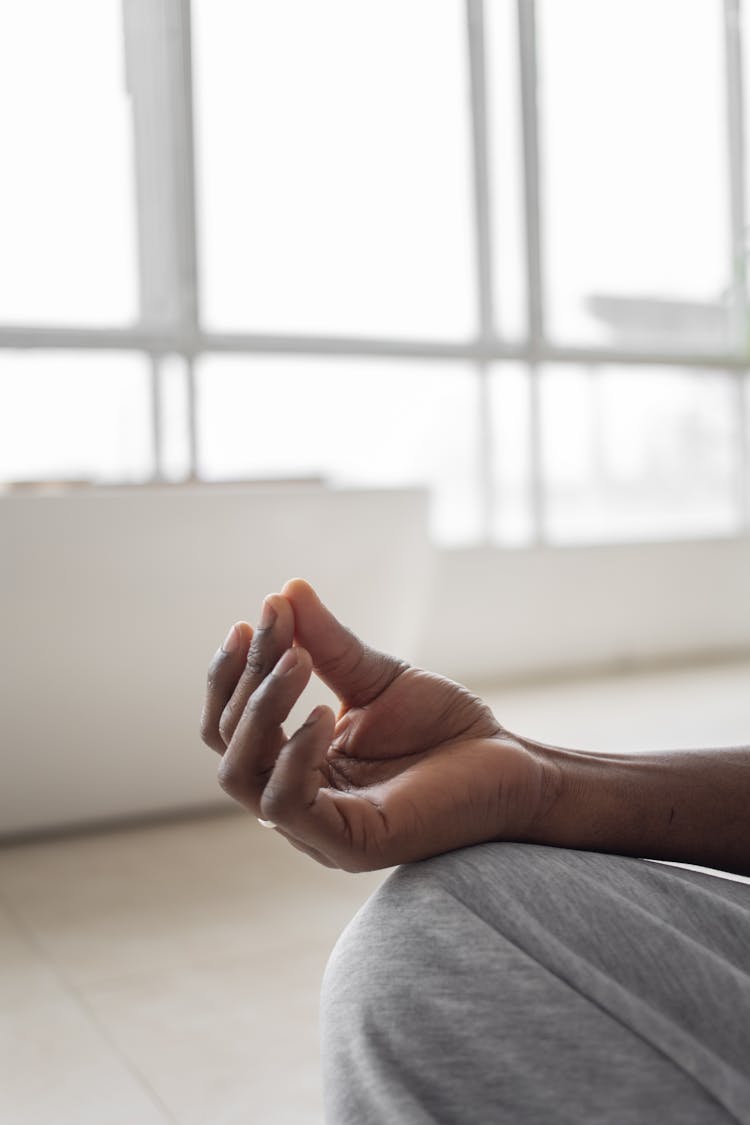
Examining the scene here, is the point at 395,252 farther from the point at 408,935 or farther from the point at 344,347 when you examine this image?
the point at 408,935

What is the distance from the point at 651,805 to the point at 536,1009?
10.4 inches

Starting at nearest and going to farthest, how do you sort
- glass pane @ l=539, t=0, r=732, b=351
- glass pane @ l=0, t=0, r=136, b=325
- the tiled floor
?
the tiled floor → glass pane @ l=0, t=0, r=136, b=325 → glass pane @ l=539, t=0, r=732, b=351

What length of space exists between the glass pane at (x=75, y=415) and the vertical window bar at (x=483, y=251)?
3.64 ft

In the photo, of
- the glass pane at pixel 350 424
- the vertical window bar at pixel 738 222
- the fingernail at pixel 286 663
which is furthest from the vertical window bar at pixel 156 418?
the fingernail at pixel 286 663

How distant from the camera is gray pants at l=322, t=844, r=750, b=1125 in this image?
0.62 meters

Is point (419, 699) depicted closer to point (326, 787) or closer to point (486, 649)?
point (326, 787)

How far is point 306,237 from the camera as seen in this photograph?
151 inches

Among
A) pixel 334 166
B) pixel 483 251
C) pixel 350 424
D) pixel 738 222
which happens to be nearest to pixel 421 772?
pixel 350 424

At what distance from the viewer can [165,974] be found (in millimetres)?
1571

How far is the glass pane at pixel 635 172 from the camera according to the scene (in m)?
4.25

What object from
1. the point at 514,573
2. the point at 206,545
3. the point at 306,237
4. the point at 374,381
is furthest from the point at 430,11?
the point at 206,545

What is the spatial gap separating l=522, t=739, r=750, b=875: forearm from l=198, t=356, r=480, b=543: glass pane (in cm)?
275

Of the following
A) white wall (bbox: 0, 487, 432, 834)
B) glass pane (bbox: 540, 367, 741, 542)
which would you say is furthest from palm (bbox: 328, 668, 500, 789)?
glass pane (bbox: 540, 367, 741, 542)

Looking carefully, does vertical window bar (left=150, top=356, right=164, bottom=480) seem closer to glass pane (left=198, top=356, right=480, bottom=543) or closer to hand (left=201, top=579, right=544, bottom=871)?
glass pane (left=198, top=356, right=480, bottom=543)
